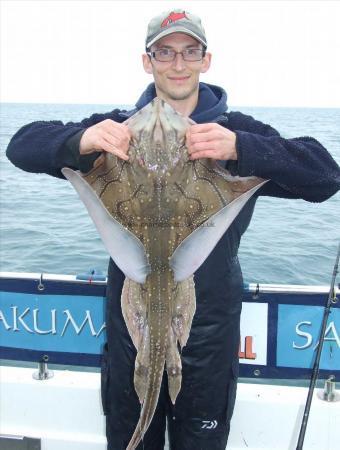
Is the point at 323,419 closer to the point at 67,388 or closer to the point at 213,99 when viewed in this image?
the point at 67,388

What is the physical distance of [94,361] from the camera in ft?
12.7

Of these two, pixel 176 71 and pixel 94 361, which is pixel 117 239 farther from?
pixel 94 361

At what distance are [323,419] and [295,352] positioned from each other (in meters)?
0.49

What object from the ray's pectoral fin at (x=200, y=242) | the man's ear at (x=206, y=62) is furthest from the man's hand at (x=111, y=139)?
the man's ear at (x=206, y=62)

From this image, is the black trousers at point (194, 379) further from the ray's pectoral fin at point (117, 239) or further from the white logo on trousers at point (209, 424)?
the ray's pectoral fin at point (117, 239)

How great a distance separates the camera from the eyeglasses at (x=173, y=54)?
2.69m

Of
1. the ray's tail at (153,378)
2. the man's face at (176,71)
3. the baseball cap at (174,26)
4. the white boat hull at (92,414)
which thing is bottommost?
the white boat hull at (92,414)

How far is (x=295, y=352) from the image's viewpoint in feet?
12.1

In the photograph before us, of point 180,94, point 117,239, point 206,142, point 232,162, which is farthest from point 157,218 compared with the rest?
point 180,94

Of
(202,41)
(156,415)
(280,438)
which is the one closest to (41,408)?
(156,415)

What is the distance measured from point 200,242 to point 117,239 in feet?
1.18

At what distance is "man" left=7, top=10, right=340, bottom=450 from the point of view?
2451 millimetres

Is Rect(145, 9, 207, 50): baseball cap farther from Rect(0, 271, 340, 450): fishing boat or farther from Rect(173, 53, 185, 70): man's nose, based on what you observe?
Rect(0, 271, 340, 450): fishing boat

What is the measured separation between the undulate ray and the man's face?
2.15 feet
